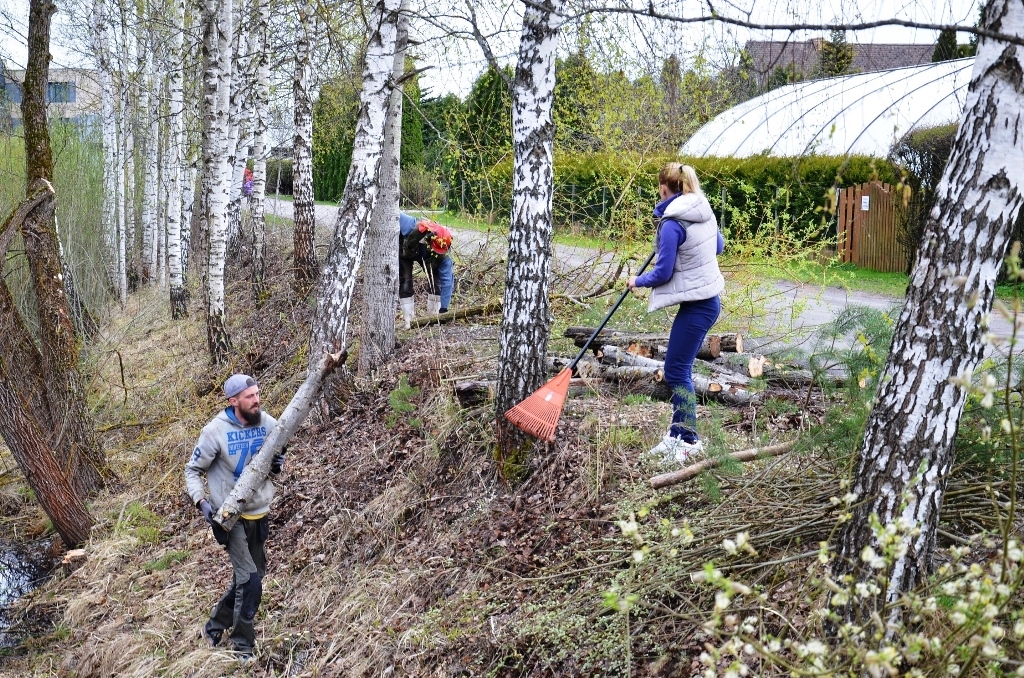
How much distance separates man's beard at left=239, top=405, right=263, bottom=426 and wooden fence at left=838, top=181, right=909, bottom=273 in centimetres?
1105

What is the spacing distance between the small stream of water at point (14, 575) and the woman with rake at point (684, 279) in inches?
230

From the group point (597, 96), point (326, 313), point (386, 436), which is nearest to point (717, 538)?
point (386, 436)

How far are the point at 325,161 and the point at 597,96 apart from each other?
14417mm

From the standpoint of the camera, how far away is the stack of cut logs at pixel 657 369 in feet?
20.4

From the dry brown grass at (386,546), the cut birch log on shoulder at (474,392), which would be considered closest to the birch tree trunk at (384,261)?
the dry brown grass at (386,546)

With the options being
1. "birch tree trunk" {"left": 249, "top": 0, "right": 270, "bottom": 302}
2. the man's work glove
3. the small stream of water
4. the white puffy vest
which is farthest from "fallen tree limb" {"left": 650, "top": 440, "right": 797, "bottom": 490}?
"birch tree trunk" {"left": 249, "top": 0, "right": 270, "bottom": 302}

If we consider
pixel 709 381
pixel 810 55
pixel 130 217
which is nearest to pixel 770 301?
pixel 709 381

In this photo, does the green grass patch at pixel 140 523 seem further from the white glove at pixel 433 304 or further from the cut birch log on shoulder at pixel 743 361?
the cut birch log on shoulder at pixel 743 361

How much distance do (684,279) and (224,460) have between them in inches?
120

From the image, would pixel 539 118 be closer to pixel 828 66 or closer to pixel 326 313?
pixel 828 66

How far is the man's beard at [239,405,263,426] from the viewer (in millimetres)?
5746

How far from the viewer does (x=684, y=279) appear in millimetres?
5285

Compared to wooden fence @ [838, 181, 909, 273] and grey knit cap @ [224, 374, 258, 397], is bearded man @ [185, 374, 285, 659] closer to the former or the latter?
grey knit cap @ [224, 374, 258, 397]

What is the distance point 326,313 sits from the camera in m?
8.29
